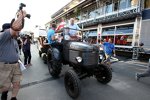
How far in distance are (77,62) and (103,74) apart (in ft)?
3.99

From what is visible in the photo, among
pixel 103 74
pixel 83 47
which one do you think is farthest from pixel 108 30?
pixel 83 47

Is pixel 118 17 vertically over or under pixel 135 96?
over

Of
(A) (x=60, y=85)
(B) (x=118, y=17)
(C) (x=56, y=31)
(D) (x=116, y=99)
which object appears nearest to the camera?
(D) (x=116, y=99)

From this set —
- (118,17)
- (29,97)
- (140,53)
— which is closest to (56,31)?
(29,97)

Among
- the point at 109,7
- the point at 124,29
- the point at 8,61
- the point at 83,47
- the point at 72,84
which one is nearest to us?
the point at 8,61

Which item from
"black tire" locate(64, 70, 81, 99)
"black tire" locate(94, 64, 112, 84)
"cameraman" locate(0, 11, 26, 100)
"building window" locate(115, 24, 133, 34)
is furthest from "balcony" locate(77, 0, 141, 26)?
"cameraman" locate(0, 11, 26, 100)

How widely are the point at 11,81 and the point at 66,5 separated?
108ft

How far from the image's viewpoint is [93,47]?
430cm

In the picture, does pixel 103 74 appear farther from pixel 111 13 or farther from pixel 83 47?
pixel 111 13

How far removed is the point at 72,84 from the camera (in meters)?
3.89

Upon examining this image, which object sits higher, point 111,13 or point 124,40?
point 111,13

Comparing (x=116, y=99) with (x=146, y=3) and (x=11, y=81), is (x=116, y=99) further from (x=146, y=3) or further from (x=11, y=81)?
(x=146, y=3)

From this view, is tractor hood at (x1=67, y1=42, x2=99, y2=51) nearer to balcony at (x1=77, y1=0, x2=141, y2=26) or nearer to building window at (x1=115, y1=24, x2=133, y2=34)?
balcony at (x1=77, y1=0, x2=141, y2=26)

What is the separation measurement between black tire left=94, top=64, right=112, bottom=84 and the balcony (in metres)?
8.65
